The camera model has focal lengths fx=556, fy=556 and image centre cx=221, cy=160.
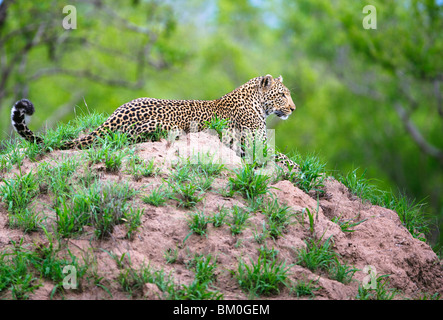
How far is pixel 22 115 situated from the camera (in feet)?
25.3

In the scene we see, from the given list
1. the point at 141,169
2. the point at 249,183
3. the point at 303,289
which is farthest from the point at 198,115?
the point at 303,289

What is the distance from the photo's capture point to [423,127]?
116 ft

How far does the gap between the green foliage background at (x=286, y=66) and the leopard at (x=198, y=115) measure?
1265 cm

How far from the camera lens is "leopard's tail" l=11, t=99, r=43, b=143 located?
7.64 m

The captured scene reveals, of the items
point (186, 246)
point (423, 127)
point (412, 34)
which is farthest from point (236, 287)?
point (423, 127)

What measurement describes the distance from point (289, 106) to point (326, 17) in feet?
91.5

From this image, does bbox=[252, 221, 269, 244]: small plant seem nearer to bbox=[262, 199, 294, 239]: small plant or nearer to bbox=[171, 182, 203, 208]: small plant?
bbox=[262, 199, 294, 239]: small plant

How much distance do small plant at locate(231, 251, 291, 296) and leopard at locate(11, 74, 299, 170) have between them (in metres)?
2.27

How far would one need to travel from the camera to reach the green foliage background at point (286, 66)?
2442cm

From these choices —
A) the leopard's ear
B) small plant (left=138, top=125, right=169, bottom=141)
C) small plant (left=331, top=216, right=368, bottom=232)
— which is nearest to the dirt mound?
small plant (left=331, top=216, right=368, bottom=232)

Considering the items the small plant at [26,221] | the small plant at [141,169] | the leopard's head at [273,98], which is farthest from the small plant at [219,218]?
the leopard's head at [273,98]

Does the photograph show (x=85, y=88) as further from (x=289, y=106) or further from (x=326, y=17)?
(x=289, y=106)

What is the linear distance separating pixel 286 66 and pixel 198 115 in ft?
109

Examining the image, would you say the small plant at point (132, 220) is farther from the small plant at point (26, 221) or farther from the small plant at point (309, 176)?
the small plant at point (309, 176)
